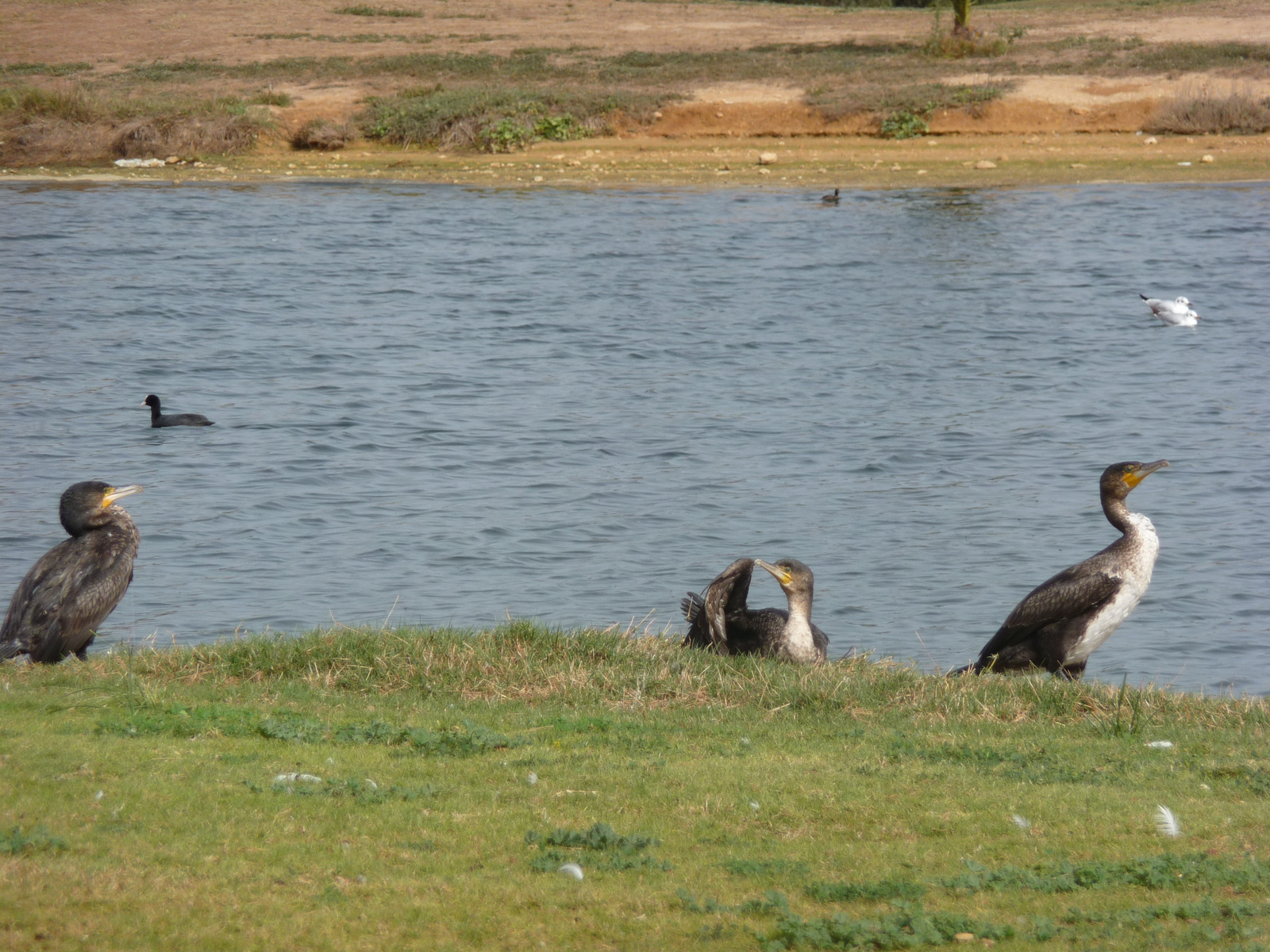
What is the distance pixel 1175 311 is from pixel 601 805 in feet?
65.4

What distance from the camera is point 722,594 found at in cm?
1023

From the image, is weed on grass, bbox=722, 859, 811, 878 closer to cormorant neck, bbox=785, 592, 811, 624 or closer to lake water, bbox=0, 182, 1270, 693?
cormorant neck, bbox=785, 592, 811, 624

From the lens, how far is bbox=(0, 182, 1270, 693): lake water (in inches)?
540

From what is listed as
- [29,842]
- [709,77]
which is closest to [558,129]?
[709,77]

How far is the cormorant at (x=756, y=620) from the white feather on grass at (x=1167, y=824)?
3.81 metres

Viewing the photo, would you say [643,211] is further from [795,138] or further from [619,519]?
[619,519]

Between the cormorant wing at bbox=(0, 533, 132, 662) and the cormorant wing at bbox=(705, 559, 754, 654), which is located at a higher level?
the cormorant wing at bbox=(0, 533, 132, 662)

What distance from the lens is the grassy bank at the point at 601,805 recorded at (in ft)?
17.1

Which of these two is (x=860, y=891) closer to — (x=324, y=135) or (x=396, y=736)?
(x=396, y=736)

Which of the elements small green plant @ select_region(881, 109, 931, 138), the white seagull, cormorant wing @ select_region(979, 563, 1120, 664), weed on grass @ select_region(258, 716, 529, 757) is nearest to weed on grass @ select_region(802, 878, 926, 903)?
weed on grass @ select_region(258, 716, 529, 757)

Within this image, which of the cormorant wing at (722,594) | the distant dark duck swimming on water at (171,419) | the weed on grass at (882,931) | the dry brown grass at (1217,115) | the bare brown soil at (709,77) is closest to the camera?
the weed on grass at (882,931)

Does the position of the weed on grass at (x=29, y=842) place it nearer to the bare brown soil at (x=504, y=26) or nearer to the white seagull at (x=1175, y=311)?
the white seagull at (x=1175, y=311)

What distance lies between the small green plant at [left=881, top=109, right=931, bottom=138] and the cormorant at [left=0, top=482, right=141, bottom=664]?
28.3m

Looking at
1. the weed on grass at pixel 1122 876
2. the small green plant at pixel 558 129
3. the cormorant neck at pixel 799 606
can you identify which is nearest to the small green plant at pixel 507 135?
the small green plant at pixel 558 129
